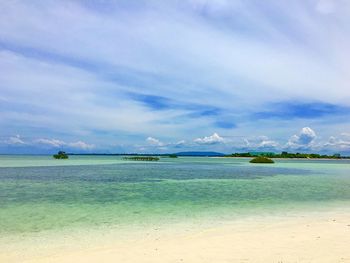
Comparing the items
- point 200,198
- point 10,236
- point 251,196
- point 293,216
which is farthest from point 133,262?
point 251,196

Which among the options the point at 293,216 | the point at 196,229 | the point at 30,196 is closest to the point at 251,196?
the point at 293,216

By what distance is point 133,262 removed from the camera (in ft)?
28.9

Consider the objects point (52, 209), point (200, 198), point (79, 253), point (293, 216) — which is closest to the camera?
point (79, 253)

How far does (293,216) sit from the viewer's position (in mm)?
16406

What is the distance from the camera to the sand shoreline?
908cm

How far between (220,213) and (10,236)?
9.92 m

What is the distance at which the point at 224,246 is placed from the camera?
10.3m

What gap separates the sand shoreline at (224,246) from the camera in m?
9.08

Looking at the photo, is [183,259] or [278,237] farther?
[278,237]

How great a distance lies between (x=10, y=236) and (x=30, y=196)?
38.4 ft

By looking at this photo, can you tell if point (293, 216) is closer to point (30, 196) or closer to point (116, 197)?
point (116, 197)

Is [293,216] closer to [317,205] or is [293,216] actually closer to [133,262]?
[317,205]

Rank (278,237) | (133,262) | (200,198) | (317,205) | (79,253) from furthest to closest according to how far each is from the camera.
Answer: (200,198) → (317,205) → (278,237) → (79,253) → (133,262)

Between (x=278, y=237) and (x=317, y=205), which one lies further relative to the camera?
(x=317, y=205)
